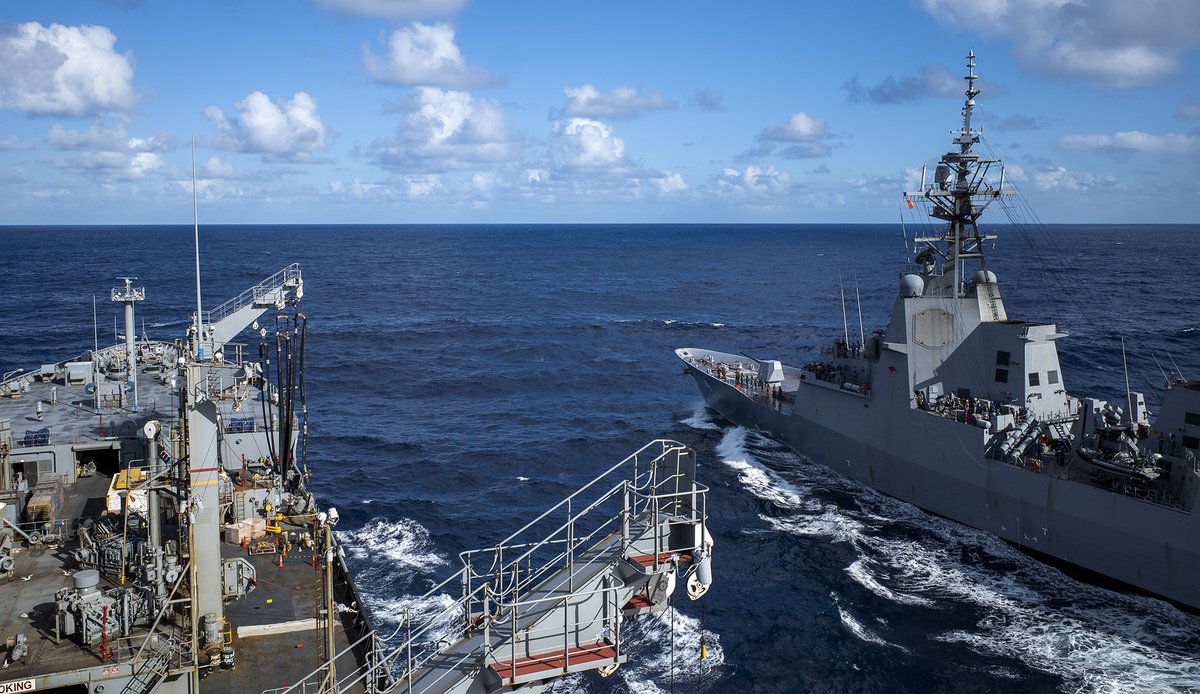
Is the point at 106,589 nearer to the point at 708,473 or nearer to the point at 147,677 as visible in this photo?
the point at 147,677

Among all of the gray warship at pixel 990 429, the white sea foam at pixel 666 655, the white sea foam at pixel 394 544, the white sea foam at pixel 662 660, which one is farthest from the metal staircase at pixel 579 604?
the gray warship at pixel 990 429

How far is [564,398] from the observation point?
193 feet

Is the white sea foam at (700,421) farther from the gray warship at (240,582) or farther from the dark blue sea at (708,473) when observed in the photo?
the gray warship at (240,582)

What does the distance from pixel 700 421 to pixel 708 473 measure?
1032 centimetres

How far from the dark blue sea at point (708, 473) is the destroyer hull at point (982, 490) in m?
0.89

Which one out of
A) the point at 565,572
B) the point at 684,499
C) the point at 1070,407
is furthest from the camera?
the point at 1070,407

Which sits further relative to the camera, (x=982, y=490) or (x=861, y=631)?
(x=982, y=490)

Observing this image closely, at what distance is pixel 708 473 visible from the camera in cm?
4325

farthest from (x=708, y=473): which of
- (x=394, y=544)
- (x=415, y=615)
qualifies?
(x=415, y=615)

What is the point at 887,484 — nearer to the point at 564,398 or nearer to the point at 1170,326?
the point at 564,398

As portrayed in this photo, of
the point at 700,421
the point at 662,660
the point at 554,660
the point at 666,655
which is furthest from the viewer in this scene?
the point at 700,421

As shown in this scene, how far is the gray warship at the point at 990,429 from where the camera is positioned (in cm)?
3019

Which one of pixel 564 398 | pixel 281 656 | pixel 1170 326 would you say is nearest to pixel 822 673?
pixel 281 656

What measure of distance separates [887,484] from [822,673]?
51.6ft
